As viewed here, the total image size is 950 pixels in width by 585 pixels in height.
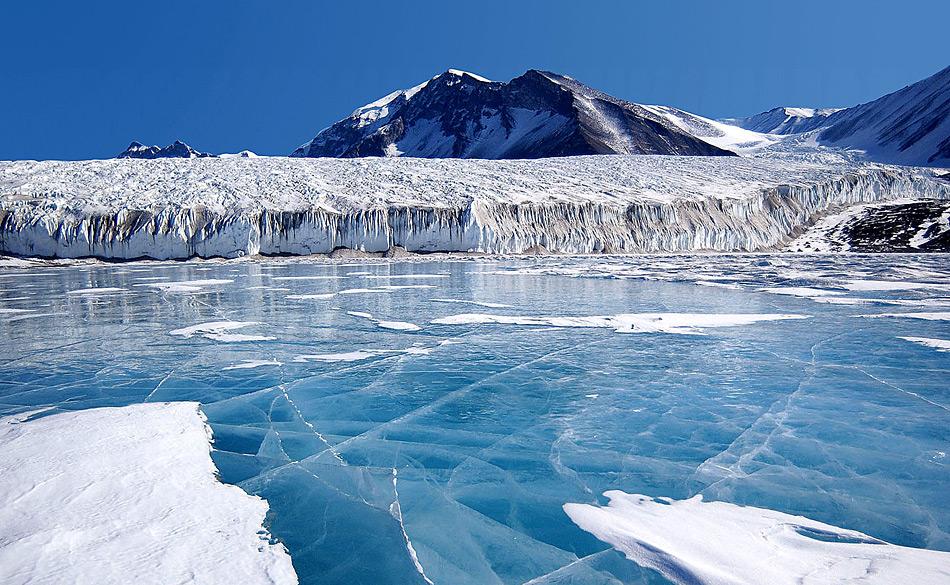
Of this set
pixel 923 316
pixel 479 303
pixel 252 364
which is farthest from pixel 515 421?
pixel 923 316

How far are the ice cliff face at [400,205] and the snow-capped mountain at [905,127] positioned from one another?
136 feet

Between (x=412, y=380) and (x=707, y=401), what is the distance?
9.27 ft

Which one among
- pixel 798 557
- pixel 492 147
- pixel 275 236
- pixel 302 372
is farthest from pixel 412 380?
pixel 492 147

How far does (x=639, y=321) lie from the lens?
9000 mm

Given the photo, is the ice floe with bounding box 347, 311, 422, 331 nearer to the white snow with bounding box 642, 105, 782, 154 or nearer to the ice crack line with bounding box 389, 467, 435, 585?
the ice crack line with bounding box 389, 467, 435, 585

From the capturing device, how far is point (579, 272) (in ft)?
64.7

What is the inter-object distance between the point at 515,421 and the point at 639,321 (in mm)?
4923

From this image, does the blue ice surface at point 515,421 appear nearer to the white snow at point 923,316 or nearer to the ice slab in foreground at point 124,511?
the ice slab in foreground at point 124,511

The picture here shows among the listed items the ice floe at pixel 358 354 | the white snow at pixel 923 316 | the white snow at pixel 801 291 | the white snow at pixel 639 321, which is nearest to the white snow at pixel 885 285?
the white snow at pixel 801 291

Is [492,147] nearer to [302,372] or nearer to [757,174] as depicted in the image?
[757,174]

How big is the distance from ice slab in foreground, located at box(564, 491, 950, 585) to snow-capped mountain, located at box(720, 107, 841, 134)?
139 meters

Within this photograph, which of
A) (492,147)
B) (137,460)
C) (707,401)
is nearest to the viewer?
(137,460)

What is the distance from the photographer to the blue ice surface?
2990mm

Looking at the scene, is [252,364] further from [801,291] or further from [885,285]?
[885,285]
